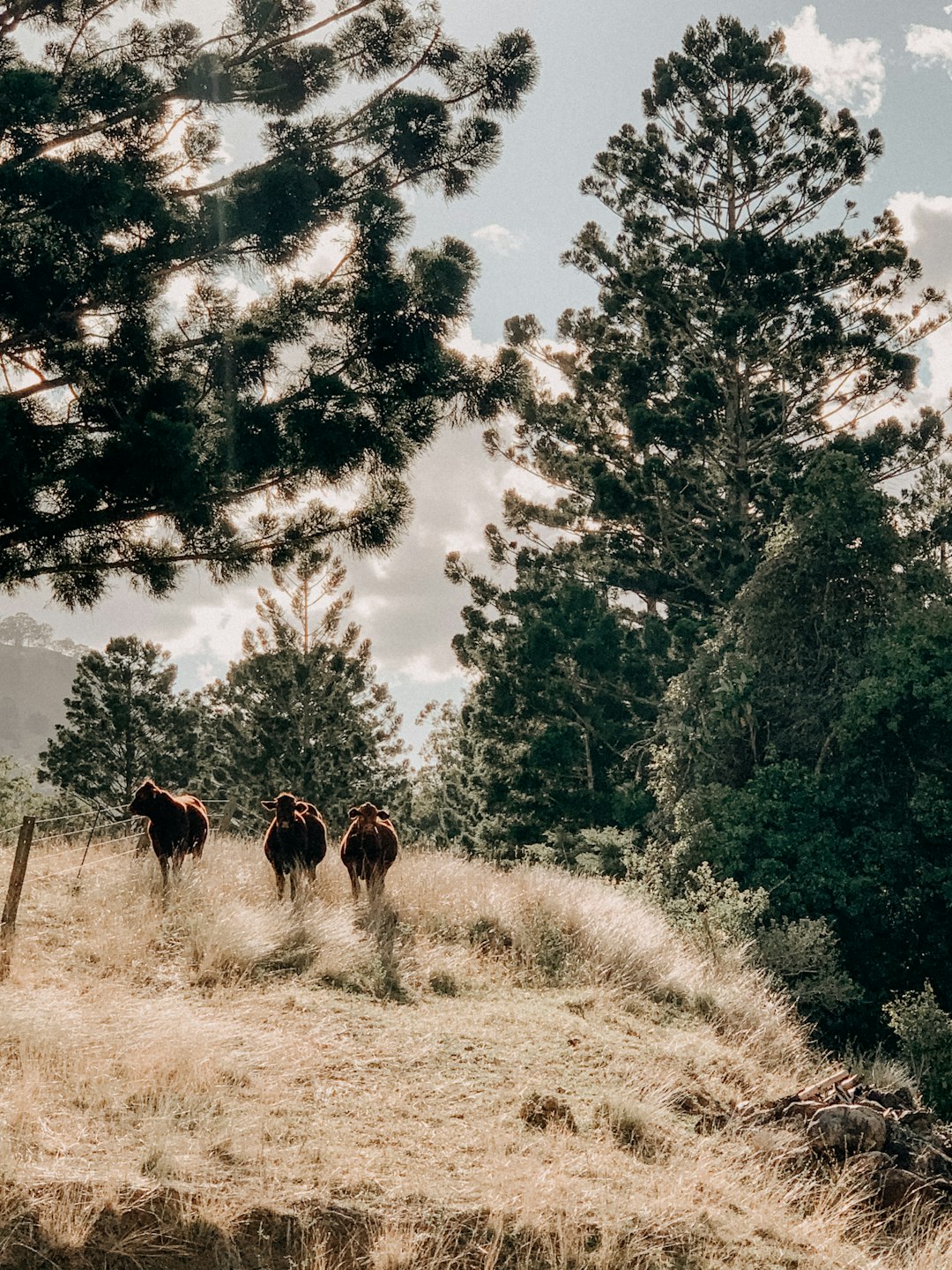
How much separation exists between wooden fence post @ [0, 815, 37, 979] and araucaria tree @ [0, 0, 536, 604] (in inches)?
93.0

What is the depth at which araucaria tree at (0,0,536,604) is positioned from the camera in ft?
27.5

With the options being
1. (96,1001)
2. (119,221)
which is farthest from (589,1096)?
(119,221)

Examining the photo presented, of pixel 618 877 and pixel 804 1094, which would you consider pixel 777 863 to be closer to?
pixel 618 877

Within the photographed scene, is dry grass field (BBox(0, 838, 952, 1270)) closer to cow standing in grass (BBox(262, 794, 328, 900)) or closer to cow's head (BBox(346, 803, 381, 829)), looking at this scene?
cow standing in grass (BBox(262, 794, 328, 900))

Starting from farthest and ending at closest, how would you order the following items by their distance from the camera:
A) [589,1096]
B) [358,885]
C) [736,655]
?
[736,655] < [358,885] < [589,1096]

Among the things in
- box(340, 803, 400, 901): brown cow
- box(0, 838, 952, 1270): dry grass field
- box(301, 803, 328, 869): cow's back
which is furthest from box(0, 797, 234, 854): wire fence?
box(340, 803, 400, 901): brown cow

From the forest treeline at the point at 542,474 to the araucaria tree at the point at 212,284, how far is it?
1.4 inches

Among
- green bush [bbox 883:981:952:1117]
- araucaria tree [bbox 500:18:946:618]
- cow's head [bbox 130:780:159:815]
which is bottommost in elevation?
green bush [bbox 883:981:952:1117]

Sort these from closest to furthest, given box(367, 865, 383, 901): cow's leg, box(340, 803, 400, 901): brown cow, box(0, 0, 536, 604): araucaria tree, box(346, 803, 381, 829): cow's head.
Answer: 1. box(0, 0, 536, 604): araucaria tree
2. box(367, 865, 383, 901): cow's leg
3. box(340, 803, 400, 901): brown cow
4. box(346, 803, 381, 829): cow's head

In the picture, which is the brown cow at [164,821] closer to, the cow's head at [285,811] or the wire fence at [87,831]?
the wire fence at [87,831]

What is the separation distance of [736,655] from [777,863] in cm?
436

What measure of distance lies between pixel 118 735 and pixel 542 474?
1605 centimetres

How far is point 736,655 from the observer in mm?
20641

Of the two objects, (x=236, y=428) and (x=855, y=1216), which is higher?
(x=236, y=428)
